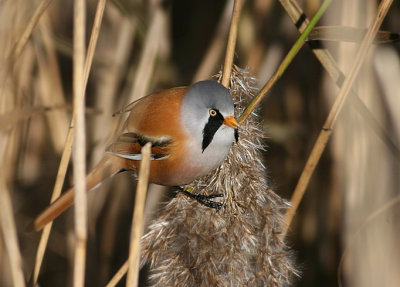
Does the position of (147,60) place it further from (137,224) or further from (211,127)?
(137,224)

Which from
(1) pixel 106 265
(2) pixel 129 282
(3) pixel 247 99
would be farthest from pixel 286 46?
(2) pixel 129 282

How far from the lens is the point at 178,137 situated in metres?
1.89

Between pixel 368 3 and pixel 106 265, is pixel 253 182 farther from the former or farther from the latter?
pixel 106 265

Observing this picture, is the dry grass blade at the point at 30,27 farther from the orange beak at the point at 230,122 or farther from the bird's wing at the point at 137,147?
the orange beak at the point at 230,122

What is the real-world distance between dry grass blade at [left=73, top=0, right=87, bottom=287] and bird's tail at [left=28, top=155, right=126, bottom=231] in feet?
1.19

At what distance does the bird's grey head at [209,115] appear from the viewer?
1.71m

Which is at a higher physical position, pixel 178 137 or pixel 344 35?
pixel 344 35

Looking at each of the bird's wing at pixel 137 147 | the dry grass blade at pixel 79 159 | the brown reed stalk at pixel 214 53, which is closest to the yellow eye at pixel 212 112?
the bird's wing at pixel 137 147

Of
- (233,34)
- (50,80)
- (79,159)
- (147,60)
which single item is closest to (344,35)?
(233,34)

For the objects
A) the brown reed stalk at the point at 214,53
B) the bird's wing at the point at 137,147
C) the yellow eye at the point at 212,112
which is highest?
the brown reed stalk at the point at 214,53

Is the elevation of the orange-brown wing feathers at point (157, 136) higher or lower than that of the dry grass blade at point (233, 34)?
lower

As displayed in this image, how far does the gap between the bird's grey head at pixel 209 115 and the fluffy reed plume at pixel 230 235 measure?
9 centimetres

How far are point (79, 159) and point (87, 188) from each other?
596 mm

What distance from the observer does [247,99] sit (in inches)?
74.0
